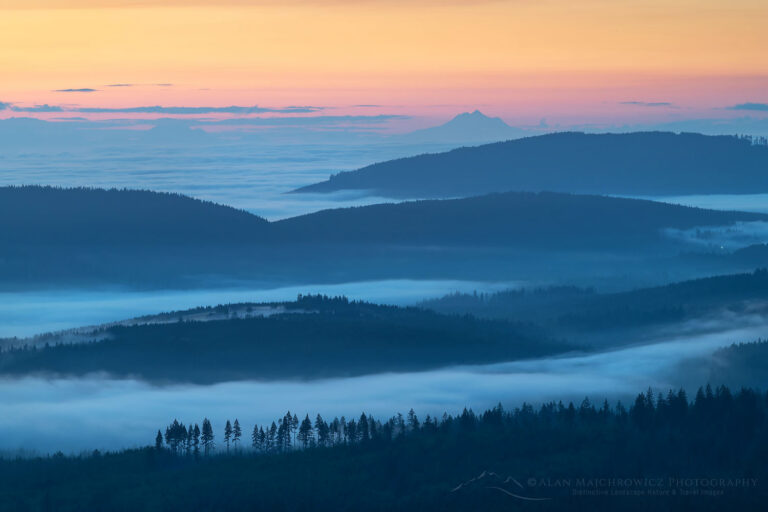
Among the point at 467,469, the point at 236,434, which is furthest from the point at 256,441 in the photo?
the point at 467,469

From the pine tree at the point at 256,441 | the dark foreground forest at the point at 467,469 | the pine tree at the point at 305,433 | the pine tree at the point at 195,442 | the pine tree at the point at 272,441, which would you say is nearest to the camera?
the dark foreground forest at the point at 467,469

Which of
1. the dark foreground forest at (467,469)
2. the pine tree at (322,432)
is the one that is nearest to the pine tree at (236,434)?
the dark foreground forest at (467,469)

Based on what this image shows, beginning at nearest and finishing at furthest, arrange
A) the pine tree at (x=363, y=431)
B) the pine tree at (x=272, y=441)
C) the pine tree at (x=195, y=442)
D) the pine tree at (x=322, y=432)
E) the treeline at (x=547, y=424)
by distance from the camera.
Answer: the treeline at (x=547, y=424) → the pine tree at (x=363, y=431) → the pine tree at (x=322, y=432) → the pine tree at (x=195, y=442) → the pine tree at (x=272, y=441)

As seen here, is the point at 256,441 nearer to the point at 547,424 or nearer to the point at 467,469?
the point at 467,469

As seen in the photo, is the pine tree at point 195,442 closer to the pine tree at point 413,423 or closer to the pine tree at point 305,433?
the pine tree at point 305,433

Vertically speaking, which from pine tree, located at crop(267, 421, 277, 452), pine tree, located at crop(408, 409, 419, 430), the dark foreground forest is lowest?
the dark foreground forest

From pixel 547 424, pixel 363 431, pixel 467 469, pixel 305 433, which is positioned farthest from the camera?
pixel 305 433

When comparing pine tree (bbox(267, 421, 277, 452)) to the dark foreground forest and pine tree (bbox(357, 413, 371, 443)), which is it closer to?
the dark foreground forest

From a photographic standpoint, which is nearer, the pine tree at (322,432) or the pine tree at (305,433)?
the pine tree at (322,432)

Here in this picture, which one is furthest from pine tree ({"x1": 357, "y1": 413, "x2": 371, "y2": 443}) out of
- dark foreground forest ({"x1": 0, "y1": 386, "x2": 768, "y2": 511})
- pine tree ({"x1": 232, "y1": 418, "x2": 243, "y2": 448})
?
pine tree ({"x1": 232, "y1": 418, "x2": 243, "y2": 448})

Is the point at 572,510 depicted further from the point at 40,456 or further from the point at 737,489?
the point at 40,456
